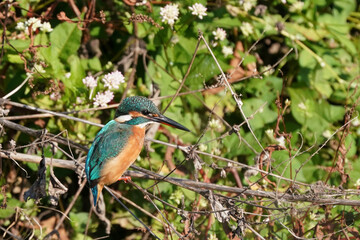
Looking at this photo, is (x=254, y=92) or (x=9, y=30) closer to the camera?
(x=9, y=30)

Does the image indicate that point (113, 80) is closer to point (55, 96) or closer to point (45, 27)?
point (55, 96)

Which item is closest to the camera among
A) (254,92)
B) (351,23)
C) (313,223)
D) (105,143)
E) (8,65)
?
(105,143)

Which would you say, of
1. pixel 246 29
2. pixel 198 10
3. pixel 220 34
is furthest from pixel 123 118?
pixel 246 29

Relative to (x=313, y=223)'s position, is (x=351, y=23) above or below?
above

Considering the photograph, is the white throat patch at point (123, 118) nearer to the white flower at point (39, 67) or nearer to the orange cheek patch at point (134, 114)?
the orange cheek patch at point (134, 114)

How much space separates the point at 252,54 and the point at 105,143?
193cm

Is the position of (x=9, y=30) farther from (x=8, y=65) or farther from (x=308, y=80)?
(x=308, y=80)

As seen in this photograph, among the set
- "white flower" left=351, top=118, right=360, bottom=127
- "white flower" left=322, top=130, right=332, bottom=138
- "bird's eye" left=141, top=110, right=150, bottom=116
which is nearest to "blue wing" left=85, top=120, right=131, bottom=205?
"bird's eye" left=141, top=110, right=150, bottom=116

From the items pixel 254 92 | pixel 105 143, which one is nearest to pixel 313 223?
pixel 254 92

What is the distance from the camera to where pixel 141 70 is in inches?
145

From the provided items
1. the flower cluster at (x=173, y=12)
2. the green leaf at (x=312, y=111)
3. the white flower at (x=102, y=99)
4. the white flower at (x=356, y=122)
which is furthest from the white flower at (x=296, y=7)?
the white flower at (x=102, y=99)

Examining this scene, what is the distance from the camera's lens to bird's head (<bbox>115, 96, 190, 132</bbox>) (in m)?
2.59

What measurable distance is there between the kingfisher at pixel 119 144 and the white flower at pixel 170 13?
875 millimetres

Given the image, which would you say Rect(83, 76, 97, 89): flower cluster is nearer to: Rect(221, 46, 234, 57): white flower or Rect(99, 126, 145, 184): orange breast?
Rect(99, 126, 145, 184): orange breast
